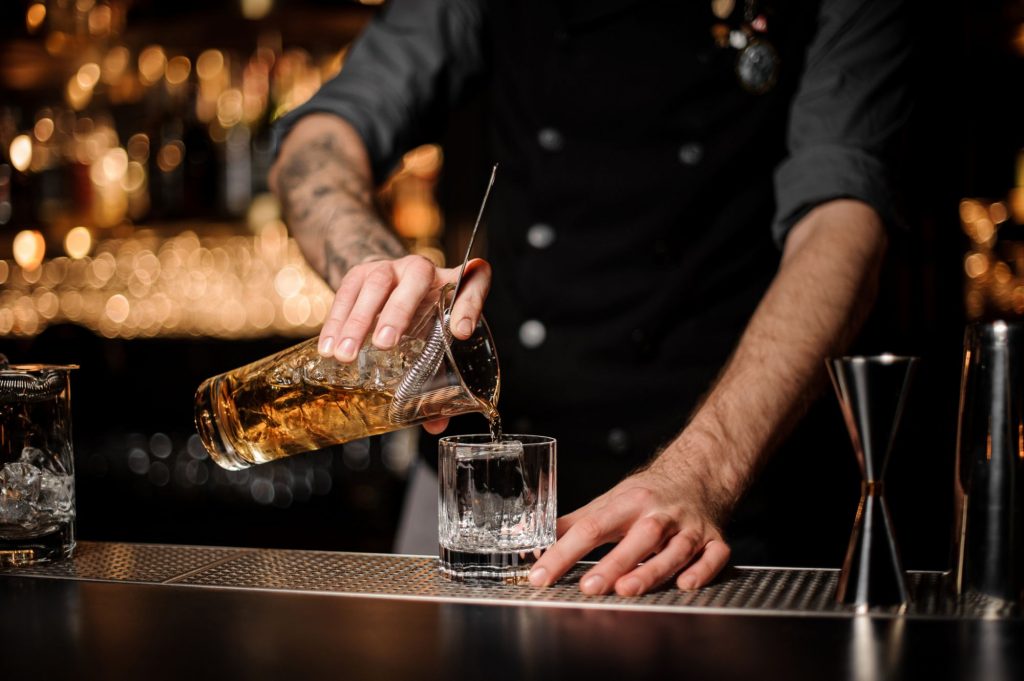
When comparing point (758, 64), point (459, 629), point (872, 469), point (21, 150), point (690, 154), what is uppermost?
point (21, 150)

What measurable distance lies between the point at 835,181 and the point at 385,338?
0.89m

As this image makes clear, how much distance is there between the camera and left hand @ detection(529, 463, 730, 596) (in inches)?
39.6

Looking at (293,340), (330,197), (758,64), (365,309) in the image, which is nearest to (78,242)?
(293,340)

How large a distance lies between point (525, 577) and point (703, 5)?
116cm

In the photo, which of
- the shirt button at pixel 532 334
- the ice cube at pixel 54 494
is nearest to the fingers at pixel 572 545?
the ice cube at pixel 54 494

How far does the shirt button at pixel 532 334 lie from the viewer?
1895 millimetres

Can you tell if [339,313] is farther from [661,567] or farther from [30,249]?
[30,249]

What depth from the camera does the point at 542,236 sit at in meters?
1.90

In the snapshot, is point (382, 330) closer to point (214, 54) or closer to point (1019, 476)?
point (1019, 476)

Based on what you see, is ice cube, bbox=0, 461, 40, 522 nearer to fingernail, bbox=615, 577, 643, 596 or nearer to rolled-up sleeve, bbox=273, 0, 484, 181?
fingernail, bbox=615, 577, 643, 596

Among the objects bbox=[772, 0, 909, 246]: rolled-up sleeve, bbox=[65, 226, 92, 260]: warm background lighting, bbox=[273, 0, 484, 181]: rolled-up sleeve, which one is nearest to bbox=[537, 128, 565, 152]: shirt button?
bbox=[273, 0, 484, 181]: rolled-up sleeve

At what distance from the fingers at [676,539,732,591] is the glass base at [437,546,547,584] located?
0.44 feet

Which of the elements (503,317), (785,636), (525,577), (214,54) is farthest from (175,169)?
(785,636)

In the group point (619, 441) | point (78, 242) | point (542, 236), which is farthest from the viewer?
point (78, 242)
